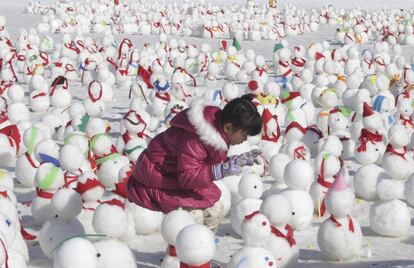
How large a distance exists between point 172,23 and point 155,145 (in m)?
11.2

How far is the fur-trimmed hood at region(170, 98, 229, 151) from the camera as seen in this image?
364 cm

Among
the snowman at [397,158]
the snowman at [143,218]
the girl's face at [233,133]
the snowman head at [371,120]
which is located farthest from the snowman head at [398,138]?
the snowman at [143,218]

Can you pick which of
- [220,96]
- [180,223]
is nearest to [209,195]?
[180,223]

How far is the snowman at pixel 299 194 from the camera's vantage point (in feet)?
13.5

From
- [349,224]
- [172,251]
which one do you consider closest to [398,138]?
[349,224]

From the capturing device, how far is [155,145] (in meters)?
3.94

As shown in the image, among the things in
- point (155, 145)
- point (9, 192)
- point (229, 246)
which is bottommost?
point (229, 246)

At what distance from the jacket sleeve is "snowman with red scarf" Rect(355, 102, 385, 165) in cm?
176

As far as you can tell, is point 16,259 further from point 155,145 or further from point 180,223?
point 155,145

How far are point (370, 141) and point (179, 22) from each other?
10.4 metres

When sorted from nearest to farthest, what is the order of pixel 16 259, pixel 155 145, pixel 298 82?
pixel 16 259 → pixel 155 145 → pixel 298 82

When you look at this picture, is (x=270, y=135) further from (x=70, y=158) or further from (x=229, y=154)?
(x=70, y=158)

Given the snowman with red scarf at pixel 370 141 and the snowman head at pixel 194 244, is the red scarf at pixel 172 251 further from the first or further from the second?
the snowman with red scarf at pixel 370 141

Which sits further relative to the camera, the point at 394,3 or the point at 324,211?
the point at 394,3
